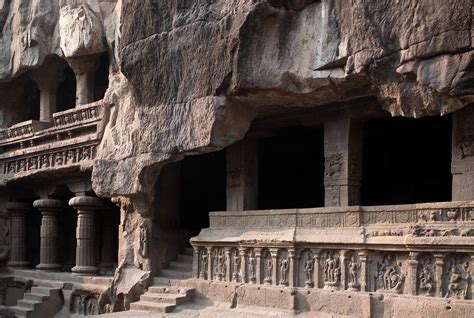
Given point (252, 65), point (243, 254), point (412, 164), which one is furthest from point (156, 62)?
point (412, 164)

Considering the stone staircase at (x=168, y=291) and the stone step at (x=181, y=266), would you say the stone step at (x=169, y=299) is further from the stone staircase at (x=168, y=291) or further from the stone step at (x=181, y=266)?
the stone step at (x=181, y=266)

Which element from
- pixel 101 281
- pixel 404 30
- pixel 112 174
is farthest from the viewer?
pixel 101 281

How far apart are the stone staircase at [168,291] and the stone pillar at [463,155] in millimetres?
4130

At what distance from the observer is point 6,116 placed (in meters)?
16.3

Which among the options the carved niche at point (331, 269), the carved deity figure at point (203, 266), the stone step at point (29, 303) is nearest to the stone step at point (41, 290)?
the stone step at point (29, 303)

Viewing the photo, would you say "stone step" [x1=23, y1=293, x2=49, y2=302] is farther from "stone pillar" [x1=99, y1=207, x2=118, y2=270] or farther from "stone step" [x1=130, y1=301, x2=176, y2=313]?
"stone step" [x1=130, y1=301, x2=176, y2=313]

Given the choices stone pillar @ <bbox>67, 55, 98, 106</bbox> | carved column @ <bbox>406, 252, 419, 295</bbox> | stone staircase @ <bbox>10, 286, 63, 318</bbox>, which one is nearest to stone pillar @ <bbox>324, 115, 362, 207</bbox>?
carved column @ <bbox>406, 252, 419, 295</bbox>

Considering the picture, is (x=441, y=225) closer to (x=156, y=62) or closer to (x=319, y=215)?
(x=319, y=215)

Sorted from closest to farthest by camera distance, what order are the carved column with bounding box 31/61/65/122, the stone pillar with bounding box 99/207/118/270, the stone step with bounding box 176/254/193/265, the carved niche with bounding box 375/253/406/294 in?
1. the carved niche with bounding box 375/253/406/294
2. the stone step with bounding box 176/254/193/265
3. the stone pillar with bounding box 99/207/118/270
4. the carved column with bounding box 31/61/65/122

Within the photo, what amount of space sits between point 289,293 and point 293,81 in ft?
8.86

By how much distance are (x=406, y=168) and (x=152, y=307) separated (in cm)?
625

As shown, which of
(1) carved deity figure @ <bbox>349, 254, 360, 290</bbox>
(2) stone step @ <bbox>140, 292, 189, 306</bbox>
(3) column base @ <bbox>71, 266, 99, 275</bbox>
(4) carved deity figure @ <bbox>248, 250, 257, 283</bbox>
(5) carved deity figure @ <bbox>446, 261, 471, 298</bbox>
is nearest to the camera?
(5) carved deity figure @ <bbox>446, 261, 471, 298</bbox>

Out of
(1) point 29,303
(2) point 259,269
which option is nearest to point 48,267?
(1) point 29,303

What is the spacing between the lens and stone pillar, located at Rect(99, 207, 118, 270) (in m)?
15.1
